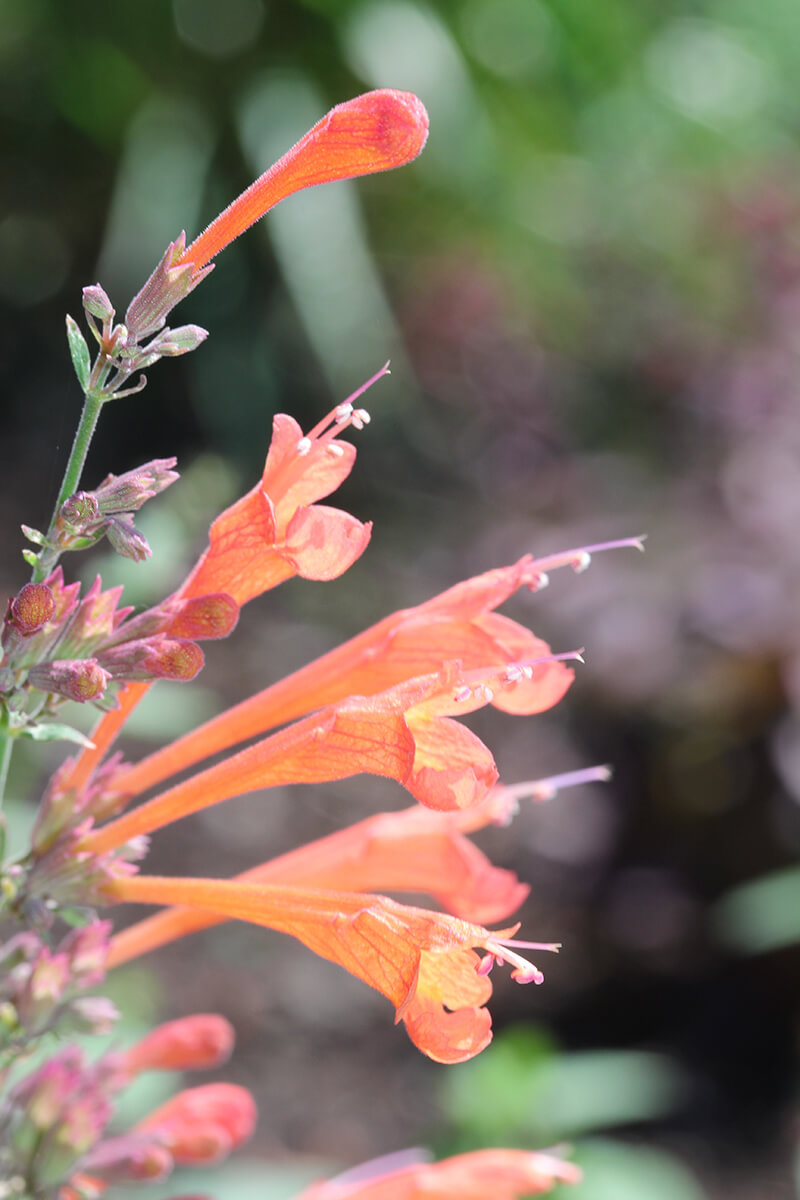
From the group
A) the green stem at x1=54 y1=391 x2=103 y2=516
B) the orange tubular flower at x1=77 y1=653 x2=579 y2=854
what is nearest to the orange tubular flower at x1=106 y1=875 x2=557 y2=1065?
the orange tubular flower at x1=77 y1=653 x2=579 y2=854

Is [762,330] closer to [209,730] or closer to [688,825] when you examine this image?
[688,825]

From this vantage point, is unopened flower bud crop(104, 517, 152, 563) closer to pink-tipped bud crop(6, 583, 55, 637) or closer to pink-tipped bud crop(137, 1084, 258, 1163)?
pink-tipped bud crop(6, 583, 55, 637)

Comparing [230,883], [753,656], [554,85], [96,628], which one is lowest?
[753,656]

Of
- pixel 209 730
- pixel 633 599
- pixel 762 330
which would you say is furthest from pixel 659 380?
pixel 209 730

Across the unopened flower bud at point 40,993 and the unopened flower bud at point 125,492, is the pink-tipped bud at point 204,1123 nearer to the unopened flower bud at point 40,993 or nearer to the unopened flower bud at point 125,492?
the unopened flower bud at point 40,993

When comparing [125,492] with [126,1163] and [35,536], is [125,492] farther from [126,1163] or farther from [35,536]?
[126,1163]

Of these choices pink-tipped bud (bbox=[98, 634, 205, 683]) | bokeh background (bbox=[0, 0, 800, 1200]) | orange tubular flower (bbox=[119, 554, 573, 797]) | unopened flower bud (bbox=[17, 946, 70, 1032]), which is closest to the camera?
pink-tipped bud (bbox=[98, 634, 205, 683])

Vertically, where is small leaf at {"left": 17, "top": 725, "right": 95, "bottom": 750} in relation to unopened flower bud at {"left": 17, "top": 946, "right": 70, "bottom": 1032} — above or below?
above
